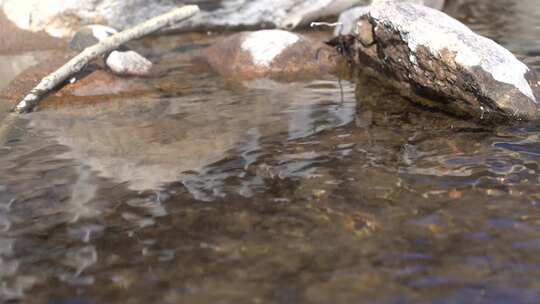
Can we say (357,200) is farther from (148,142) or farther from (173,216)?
(148,142)

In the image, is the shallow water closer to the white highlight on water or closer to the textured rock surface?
the white highlight on water

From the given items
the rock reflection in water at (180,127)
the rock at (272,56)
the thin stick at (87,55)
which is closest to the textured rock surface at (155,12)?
the thin stick at (87,55)

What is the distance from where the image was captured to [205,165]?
4477 mm

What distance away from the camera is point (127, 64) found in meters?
7.43

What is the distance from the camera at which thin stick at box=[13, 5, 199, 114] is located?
243 inches

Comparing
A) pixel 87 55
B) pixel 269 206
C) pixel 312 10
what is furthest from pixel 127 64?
pixel 269 206

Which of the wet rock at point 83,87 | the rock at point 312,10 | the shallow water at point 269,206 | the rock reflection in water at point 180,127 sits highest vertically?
the rock at point 312,10

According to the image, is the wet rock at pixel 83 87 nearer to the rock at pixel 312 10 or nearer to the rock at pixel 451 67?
the rock at pixel 451 67

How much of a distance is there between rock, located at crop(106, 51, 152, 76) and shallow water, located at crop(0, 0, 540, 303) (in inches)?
54.7

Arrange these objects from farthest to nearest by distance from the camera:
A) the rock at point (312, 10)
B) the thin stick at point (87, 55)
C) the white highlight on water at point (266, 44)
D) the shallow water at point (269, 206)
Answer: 1. the rock at point (312, 10)
2. the white highlight on water at point (266, 44)
3. the thin stick at point (87, 55)
4. the shallow water at point (269, 206)

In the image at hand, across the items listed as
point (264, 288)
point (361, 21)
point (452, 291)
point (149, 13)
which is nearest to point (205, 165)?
point (264, 288)

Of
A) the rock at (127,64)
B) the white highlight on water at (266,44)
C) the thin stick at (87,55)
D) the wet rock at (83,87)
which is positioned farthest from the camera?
the white highlight on water at (266,44)

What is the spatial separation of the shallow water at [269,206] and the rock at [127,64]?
4.56 ft

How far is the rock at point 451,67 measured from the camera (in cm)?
535
